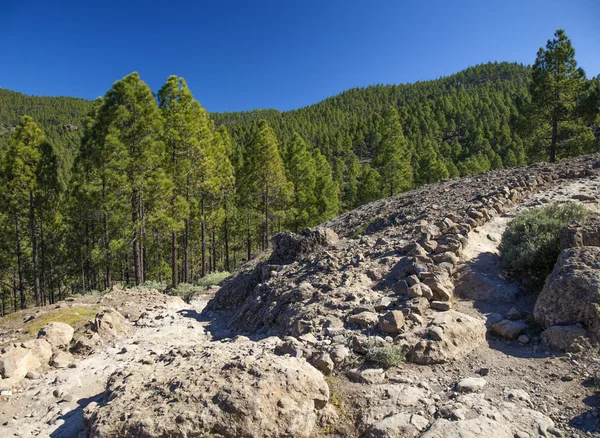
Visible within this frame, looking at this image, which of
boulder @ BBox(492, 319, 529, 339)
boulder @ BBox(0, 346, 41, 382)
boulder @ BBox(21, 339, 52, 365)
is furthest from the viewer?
boulder @ BBox(21, 339, 52, 365)

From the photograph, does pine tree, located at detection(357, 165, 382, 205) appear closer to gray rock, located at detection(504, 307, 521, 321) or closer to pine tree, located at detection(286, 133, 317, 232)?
pine tree, located at detection(286, 133, 317, 232)

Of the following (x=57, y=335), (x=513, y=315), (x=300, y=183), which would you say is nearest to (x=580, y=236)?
(x=513, y=315)

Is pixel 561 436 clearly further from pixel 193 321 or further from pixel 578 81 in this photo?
pixel 578 81

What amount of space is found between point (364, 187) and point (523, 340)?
32092mm

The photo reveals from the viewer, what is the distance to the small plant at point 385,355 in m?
5.04

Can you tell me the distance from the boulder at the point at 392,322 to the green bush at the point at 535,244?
10.2 ft

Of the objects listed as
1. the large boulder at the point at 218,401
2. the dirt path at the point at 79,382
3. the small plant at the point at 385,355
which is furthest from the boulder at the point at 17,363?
the small plant at the point at 385,355

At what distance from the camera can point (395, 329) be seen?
225 inches

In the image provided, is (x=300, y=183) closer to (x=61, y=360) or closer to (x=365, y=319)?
(x=61, y=360)

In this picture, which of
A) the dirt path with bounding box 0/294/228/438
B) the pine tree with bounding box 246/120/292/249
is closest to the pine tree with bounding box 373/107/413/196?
the pine tree with bounding box 246/120/292/249

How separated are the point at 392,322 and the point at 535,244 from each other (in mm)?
3829

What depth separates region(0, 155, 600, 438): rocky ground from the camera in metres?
3.86

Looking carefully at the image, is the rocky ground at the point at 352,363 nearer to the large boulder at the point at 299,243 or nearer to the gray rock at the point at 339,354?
the gray rock at the point at 339,354

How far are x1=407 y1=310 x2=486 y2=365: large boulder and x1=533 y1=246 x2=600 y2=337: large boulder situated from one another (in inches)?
40.2
